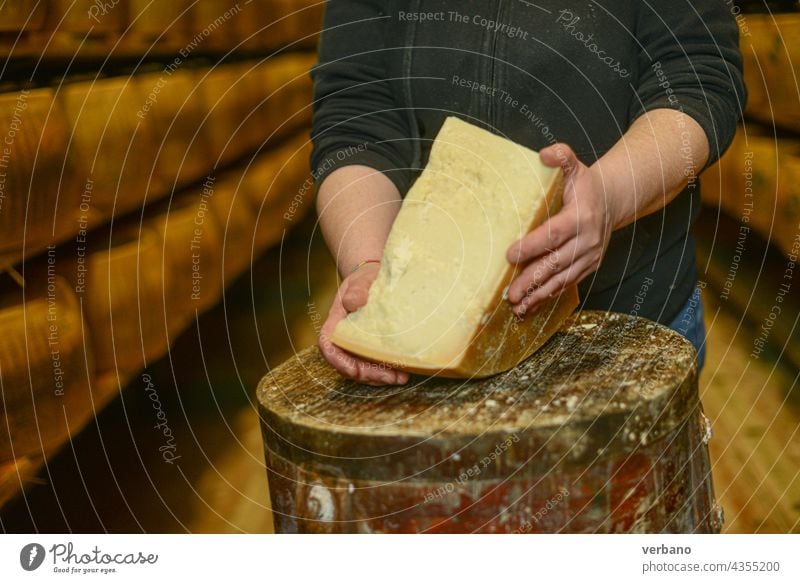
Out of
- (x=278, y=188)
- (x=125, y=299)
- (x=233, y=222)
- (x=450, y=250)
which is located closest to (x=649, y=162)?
(x=450, y=250)

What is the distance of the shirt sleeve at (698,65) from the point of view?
50 centimetres

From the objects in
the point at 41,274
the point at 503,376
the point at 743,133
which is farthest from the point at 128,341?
the point at 743,133

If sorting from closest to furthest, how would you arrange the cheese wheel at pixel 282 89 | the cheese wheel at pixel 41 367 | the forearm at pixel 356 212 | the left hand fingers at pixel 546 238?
the left hand fingers at pixel 546 238 < the forearm at pixel 356 212 < the cheese wheel at pixel 41 367 < the cheese wheel at pixel 282 89

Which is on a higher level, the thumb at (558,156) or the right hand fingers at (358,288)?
the thumb at (558,156)

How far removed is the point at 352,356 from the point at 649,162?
223 millimetres

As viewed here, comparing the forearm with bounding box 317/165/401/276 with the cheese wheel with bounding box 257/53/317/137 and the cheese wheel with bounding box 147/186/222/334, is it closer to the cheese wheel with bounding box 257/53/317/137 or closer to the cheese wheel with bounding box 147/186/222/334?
the cheese wheel with bounding box 147/186/222/334

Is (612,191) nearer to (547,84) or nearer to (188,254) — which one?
(547,84)

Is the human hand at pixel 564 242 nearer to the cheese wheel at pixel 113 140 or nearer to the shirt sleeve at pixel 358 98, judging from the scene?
the shirt sleeve at pixel 358 98

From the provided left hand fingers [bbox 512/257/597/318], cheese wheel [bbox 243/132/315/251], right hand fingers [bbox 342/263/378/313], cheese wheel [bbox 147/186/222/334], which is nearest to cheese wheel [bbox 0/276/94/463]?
cheese wheel [bbox 147/186/222/334]

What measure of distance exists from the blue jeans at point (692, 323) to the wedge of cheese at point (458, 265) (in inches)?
7.2

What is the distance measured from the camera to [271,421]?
46 cm

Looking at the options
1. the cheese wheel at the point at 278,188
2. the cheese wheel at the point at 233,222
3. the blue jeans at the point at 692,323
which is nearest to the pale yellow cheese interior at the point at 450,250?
the blue jeans at the point at 692,323

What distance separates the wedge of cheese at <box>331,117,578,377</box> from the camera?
0.44 metres

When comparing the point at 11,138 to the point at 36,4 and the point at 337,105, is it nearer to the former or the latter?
the point at 36,4
